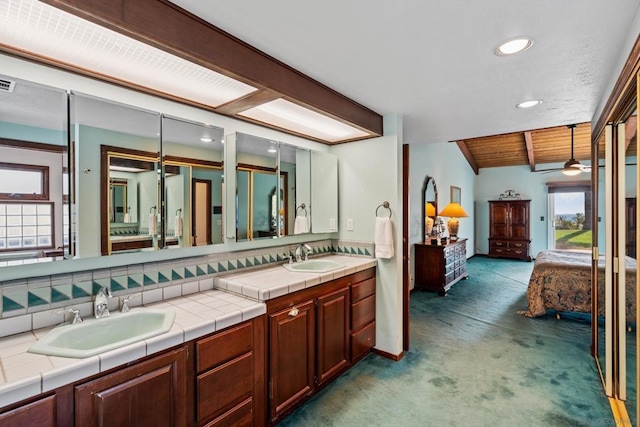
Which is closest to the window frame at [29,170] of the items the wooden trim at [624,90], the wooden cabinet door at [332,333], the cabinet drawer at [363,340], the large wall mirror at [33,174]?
the large wall mirror at [33,174]

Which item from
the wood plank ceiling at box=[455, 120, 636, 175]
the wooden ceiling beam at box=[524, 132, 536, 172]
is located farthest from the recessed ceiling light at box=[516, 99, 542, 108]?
the wooden ceiling beam at box=[524, 132, 536, 172]

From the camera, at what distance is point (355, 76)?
200 cm

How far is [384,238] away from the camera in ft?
9.27

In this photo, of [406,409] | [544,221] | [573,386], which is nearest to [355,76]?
[406,409]

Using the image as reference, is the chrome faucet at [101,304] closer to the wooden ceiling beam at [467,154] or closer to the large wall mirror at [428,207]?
the large wall mirror at [428,207]

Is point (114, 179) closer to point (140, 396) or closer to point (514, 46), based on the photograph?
point (140, 396)

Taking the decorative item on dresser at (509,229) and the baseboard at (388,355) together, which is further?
the decorative item on dresser at (509,229)

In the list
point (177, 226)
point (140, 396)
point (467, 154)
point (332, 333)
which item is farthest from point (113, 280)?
point (467, 154)

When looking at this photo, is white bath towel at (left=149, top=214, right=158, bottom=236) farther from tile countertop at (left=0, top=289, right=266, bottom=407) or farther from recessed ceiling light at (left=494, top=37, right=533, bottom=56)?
recessed ceiling light at (left=494, top=37, right=533, bottom=56)

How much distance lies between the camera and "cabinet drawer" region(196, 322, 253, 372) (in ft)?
4.95

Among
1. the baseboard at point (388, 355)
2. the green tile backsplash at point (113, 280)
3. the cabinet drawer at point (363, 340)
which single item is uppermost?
the green tile backsplash at point (113, 280)

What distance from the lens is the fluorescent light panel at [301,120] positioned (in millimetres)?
2365

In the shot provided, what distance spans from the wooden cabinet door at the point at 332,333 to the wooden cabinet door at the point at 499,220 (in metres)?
7.39

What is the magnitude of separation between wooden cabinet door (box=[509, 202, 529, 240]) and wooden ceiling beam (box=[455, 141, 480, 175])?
1.41 meters
